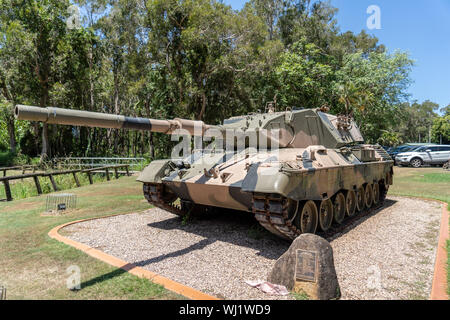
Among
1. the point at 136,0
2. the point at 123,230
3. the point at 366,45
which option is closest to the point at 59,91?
the point at 136,0

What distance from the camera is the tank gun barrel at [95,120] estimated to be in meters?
3.96

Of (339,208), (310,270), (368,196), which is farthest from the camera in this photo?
(368,196)

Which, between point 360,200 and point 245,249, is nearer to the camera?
point 245,249

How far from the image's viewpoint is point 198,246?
620 centimetres

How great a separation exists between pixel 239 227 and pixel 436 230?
4399 millimetres

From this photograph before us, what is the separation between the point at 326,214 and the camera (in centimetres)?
728

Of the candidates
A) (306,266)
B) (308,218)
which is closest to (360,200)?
(308,218)

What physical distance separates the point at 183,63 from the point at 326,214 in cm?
1759

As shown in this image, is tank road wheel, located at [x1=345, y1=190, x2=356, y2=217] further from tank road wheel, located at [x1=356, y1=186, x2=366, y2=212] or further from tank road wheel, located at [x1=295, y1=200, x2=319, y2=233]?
tank road wheel, located at [x1=295, y1=200, x2=319, y2=233]

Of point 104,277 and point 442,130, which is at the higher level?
point 442,130

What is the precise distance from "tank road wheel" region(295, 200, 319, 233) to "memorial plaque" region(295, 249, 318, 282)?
6.13ft

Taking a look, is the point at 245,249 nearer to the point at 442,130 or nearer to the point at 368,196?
the point at 368,196

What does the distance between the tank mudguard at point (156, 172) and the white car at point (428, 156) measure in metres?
22.4

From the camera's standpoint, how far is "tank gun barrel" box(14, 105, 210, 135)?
3957 millimetres
